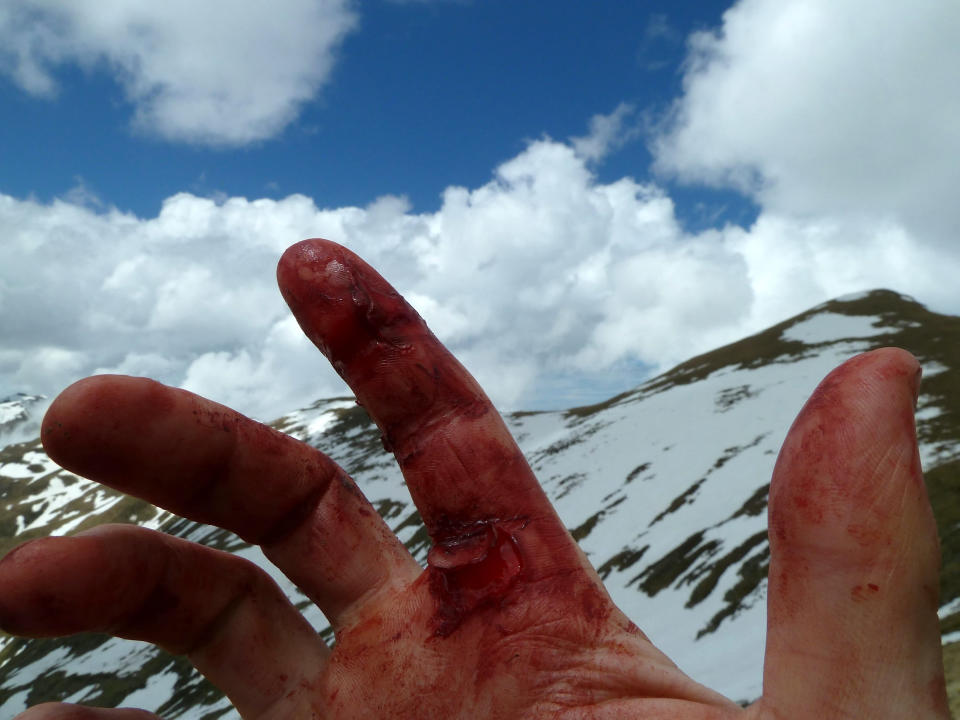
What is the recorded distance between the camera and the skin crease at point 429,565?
2578 mm

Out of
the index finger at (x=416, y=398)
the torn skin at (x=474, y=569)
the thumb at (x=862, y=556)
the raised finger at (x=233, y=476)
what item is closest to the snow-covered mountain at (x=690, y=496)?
the thumb at (x=862, y=556)

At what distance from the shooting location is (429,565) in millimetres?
3959

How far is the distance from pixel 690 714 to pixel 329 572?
104 inches

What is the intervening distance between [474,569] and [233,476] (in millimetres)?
1827

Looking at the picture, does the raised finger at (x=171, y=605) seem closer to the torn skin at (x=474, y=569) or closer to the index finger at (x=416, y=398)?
the torn skin at (x=474, y=569)

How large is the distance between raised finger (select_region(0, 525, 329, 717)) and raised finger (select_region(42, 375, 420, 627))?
281 millimetres

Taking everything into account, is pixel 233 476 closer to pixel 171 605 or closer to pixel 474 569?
pixel 171 605

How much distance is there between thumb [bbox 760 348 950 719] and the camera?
2.54 metres

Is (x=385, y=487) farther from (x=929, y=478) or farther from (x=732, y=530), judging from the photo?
(x=929, y=478)

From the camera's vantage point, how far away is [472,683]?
145 inches

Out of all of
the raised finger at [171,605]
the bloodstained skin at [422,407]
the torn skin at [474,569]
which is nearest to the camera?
the raised finger at [171,605]

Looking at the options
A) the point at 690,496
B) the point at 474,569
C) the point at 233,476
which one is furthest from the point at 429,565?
the point at 690,496

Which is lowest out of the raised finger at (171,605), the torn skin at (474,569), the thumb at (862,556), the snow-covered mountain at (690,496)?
the snow-covered mountain at (690,496)

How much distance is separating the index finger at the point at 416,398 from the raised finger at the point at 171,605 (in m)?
1.54
